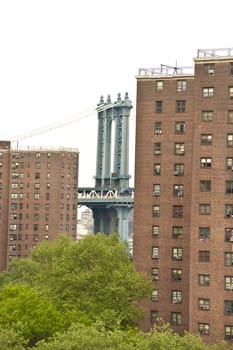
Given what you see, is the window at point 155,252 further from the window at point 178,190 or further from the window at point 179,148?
the window at point 179,148

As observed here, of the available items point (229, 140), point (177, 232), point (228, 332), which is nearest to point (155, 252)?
point (177, 232)

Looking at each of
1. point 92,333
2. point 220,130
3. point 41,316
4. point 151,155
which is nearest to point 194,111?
point 220,130

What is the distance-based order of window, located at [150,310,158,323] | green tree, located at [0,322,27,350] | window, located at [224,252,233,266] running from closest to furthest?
green tree, located at [0,322,27,350], window, located at [224,252,233,266], window, located at [150,310,158,323]


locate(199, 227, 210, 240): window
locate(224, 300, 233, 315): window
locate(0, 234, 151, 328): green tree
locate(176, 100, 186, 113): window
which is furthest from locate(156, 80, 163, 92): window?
locate(224, 300, 233, 315): window

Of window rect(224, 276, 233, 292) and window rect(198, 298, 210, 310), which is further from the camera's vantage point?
window rect(198, 298, 210, 310)

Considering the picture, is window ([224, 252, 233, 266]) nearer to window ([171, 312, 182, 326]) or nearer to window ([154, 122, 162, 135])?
window ([171, 312, 182, 326])

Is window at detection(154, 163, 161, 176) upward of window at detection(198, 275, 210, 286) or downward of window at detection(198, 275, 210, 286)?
upward

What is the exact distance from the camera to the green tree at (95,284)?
88.9 metres

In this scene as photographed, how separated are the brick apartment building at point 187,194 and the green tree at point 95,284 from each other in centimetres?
752

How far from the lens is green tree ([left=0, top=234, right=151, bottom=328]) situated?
88.9m

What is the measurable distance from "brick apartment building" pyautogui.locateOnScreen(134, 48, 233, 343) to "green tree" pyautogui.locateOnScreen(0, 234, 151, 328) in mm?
7519

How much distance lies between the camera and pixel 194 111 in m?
99.3

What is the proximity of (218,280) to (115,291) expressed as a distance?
12.3 metres

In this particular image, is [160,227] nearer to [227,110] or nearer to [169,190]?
[169,190]
